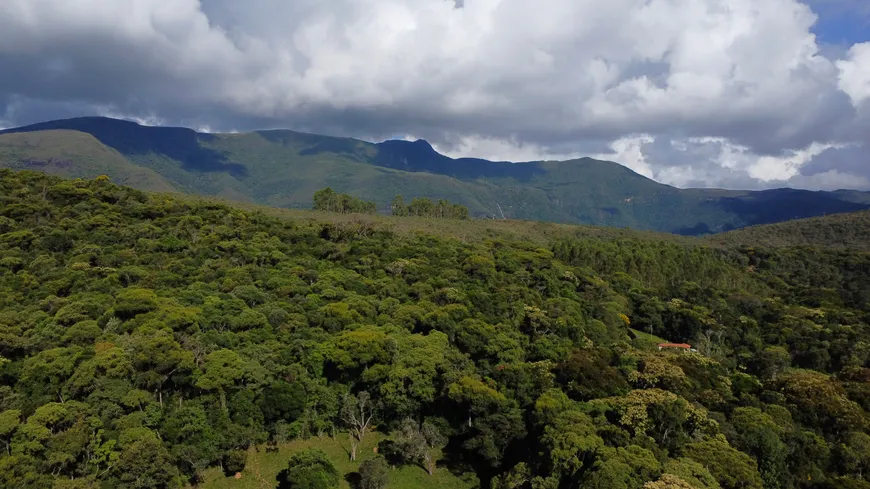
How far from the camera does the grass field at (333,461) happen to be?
26375 millimetres

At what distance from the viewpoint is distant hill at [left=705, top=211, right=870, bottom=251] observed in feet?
408

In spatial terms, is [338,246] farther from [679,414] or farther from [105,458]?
[679,414]

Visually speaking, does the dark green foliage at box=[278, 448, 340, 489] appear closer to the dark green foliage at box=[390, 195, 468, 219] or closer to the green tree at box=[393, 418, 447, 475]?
the green tree at box=[393, 418, 447, 475]

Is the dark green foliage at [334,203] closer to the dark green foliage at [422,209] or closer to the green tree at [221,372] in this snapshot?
the dark green foliage at [422,209]

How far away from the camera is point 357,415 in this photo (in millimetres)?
31797

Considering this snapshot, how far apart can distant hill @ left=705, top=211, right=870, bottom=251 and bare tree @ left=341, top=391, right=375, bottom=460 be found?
4699 inches

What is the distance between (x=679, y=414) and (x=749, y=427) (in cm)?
372

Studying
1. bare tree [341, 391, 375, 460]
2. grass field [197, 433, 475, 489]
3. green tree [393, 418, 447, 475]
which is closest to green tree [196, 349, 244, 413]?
grass field [197, 433, 475, 489]

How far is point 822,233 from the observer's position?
13112cm

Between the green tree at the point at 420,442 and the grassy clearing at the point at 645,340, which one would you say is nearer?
the green tree at the point at 420,442

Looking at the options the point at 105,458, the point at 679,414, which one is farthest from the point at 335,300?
the point at 679,414

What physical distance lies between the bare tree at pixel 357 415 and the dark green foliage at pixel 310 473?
4.31 metres

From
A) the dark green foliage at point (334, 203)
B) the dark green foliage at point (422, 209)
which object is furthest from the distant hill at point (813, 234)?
the dark green foliage at point (334, 203)

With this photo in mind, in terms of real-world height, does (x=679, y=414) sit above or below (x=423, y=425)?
above
